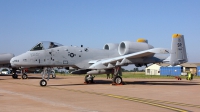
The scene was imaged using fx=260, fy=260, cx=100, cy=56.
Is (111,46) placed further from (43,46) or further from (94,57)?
(43,46)

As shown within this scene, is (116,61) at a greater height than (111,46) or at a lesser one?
lesser

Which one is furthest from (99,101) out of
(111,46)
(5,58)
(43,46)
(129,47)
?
(5,58)

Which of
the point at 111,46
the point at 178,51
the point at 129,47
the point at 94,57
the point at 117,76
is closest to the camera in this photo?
the point at 117,76

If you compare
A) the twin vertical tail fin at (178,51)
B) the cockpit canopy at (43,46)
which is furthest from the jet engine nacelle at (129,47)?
the cockpit canopy at (43,46)

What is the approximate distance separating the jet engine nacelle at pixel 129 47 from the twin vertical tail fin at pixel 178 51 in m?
1.97

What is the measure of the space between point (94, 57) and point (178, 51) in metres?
6.74

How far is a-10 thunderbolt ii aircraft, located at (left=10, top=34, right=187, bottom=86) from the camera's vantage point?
62.7 ft

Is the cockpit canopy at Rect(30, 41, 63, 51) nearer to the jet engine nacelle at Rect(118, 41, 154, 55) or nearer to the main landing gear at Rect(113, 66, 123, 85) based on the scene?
the main landing gear at Rect(113, 66, 123, 85)

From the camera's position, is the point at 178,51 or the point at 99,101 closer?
the point at 99,101

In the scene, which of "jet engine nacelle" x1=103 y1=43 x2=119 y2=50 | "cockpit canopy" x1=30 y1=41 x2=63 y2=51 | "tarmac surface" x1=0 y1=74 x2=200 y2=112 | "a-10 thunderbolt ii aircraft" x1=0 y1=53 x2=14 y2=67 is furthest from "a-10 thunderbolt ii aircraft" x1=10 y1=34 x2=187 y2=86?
"a-10 thunderbolt ii aircraft" x1=0 y1=53 x2=14 y2=67

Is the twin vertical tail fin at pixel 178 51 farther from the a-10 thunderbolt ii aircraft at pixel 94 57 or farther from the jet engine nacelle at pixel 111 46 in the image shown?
the jet engine nacelle at pixel 111 46

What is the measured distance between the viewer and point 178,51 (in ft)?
67.9

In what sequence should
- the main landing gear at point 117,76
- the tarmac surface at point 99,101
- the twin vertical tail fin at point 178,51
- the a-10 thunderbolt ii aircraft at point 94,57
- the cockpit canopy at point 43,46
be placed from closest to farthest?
1. the tarmac surface at point 99,101
2. the a-10 thunderbolt ii aircraft at point 94,57
3. the cockpit canopy at point 43,46
4. the main landing gear at point 117,76
5. the twin vertical tail fin at point 178,51

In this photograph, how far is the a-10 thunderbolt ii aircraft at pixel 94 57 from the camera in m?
19.1
